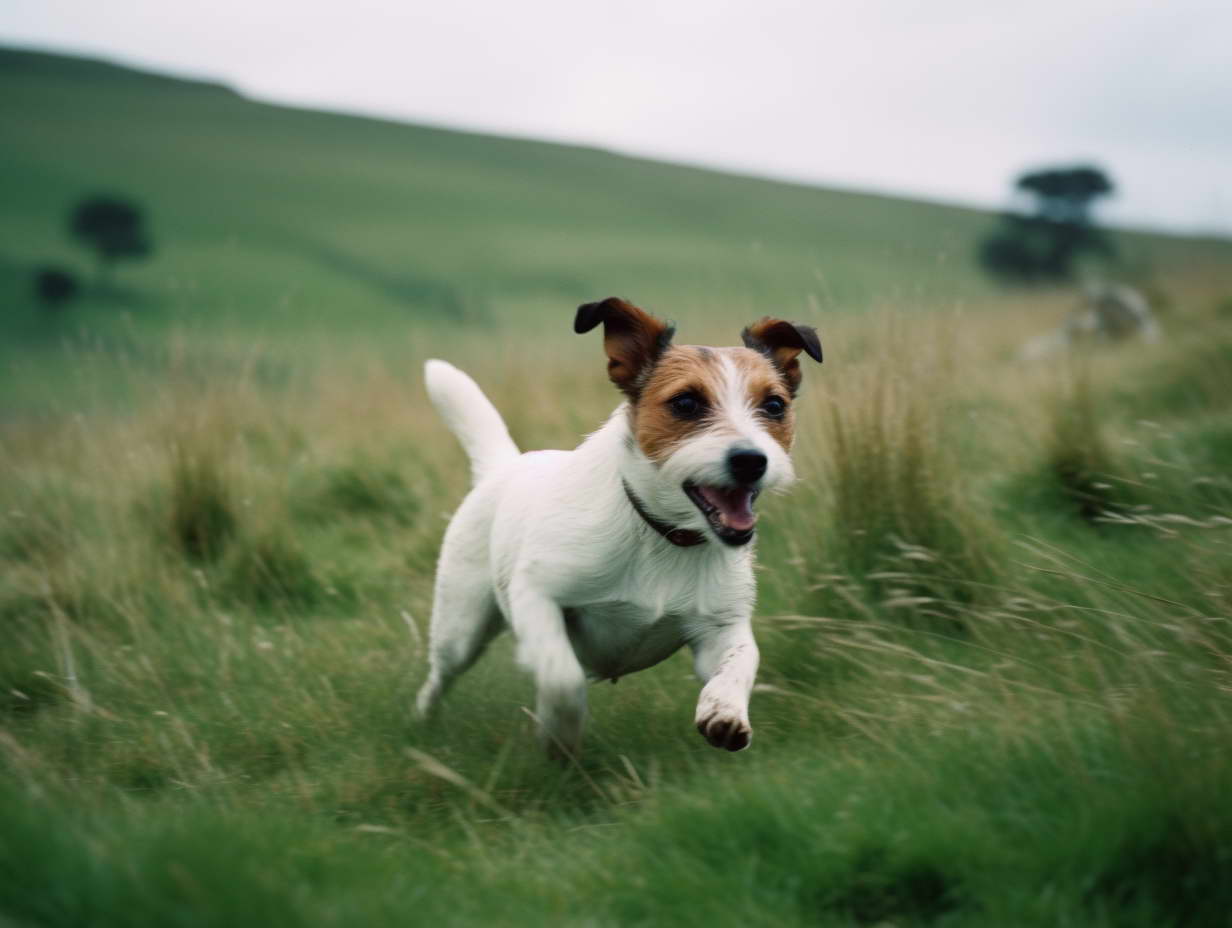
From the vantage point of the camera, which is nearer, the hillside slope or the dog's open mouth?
the dog's open mouth

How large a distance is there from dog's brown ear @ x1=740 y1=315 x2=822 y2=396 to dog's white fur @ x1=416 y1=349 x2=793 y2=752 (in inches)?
16.3

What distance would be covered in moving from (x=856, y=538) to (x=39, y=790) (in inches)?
127

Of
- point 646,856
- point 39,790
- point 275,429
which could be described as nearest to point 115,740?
point 39,790

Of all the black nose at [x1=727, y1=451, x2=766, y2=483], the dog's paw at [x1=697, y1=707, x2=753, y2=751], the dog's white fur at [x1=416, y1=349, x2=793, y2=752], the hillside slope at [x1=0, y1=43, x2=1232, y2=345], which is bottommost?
the dog's paw at [x1=697, y1=707, x2=753, y2=751]

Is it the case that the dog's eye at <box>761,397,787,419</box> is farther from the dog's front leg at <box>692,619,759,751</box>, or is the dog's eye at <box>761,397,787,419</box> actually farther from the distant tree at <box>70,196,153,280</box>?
the distant tree at <box>70,196,153,280</box>

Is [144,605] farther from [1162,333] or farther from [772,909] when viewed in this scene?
[1162,333]

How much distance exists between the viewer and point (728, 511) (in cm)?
327

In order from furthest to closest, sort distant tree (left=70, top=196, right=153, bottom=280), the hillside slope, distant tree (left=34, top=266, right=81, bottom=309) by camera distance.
A: the hillside slope → distant tree (left=70, top=196, right=153, bottom=280) → distant tree (left=34, top=266, right=81, bottom=309)

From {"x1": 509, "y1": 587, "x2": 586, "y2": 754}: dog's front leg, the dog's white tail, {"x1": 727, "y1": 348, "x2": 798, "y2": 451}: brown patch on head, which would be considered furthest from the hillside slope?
{"x1": 509, "y1": 587, "x2": 586, "y2": 754}: dog's front leg

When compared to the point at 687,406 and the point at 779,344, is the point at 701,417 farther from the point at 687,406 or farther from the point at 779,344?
the point at 779,344

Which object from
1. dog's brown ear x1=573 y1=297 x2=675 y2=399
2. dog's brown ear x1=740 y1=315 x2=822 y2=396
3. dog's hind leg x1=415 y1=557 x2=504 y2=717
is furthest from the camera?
dog's hind leg x1=415 y1=557 x2=504 y2=717

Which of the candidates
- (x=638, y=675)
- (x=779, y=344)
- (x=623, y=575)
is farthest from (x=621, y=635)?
(x=779, y=344)

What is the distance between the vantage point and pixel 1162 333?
13664mm

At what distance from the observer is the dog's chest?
3537mm
